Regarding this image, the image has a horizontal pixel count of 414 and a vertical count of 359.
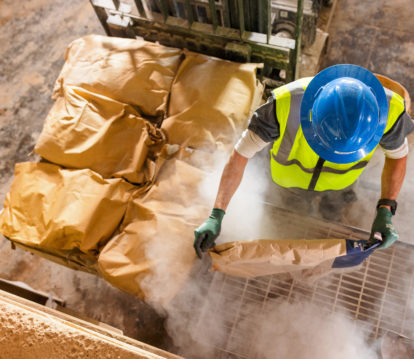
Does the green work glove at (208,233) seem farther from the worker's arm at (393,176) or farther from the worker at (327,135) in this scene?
the worker's arm at (393,176)

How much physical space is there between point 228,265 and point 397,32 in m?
3.72

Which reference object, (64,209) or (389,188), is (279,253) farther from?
(64,209)

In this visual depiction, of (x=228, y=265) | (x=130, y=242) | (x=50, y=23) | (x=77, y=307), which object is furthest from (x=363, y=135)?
(x=50, y=23)

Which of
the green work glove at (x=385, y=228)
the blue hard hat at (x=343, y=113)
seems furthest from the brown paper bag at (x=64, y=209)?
the green work glove at (x=385, y=228)

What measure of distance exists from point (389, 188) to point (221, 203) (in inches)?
40.5

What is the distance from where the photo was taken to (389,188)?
1.95 metres

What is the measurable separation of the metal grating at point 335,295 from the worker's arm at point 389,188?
7.2 inches

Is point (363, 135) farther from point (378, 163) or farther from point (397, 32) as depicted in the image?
point (397, 32)

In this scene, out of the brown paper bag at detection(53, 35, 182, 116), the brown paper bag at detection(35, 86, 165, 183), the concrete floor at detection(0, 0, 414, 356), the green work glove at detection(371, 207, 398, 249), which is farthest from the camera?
the concrete floor at detection(0, 0, 414, 356)

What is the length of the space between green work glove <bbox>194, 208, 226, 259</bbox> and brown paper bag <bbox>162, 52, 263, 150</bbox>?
2.06 ft

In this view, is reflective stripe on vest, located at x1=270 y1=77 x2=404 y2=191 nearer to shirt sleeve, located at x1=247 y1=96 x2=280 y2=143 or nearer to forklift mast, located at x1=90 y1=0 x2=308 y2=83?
shirt sleeve, located at x1=247 y1=96 x2=280 y2=143

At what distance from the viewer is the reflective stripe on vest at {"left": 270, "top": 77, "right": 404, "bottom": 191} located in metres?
1.67

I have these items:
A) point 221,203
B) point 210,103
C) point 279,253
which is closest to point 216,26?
point 210,103

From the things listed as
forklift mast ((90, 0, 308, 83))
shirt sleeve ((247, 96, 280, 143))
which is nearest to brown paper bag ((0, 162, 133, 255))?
shirt sleeve ((247, 96, 280, 143))
